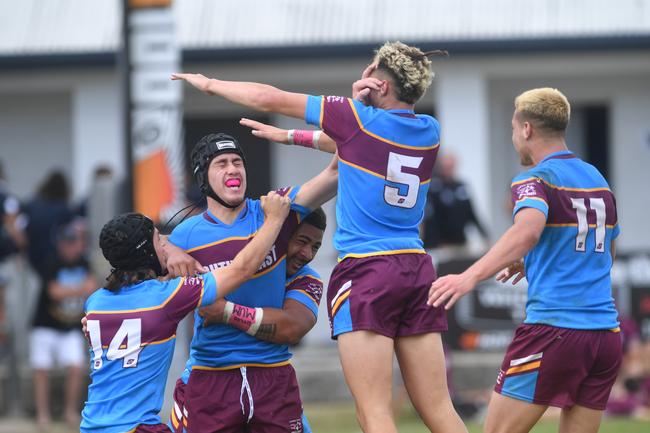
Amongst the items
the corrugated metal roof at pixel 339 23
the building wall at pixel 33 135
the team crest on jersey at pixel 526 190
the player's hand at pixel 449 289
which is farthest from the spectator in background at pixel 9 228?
the player's hand at pixel 449 289

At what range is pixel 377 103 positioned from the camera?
241 inches

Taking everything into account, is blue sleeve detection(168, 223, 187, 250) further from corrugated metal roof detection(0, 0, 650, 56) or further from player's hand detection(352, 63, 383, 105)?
corrugated metal roof detection(0, 0, 650, 56)

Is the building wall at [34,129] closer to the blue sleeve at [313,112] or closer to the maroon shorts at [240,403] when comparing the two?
the maroon shorts at [240,403]

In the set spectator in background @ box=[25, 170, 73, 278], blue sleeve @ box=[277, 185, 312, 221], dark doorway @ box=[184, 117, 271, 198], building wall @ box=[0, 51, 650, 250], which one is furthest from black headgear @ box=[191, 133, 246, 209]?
dark doorway @ box=[184, 117, 271, 198]

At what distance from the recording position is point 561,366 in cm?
626

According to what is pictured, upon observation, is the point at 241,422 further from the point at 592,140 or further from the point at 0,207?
the point at 592,140

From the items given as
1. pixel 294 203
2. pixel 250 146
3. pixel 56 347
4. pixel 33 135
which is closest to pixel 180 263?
pixel 294 203

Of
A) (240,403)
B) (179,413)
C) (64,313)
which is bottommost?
(64,313)

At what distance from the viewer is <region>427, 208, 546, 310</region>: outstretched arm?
18.9 ft

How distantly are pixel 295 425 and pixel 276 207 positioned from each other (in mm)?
1111

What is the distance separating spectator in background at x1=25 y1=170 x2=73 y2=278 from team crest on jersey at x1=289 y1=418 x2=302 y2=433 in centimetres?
702

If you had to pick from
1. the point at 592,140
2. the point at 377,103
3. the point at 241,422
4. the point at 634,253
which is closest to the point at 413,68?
the point at 377,103

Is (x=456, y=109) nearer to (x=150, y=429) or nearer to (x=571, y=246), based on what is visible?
(x=571, y=246)

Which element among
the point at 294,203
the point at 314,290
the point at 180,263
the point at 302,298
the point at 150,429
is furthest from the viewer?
the point at 314,290
